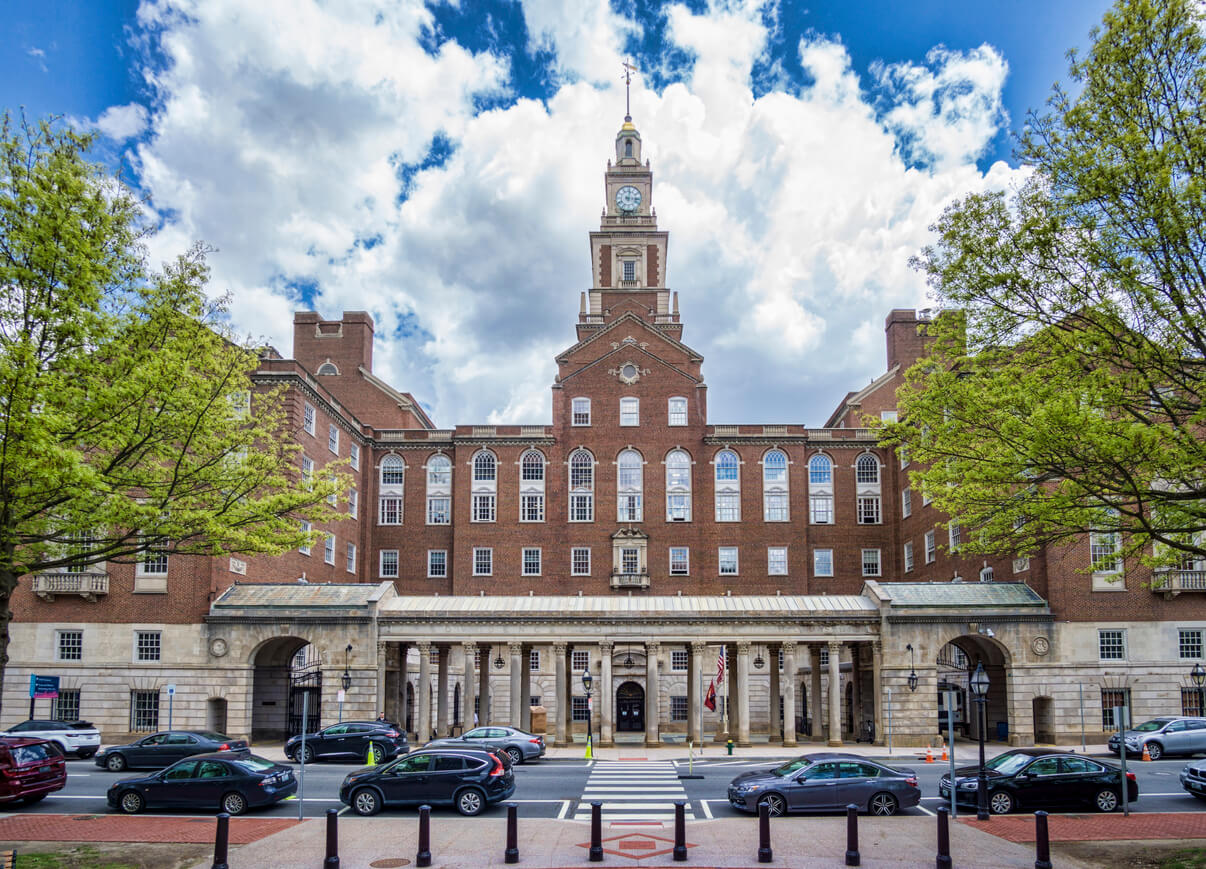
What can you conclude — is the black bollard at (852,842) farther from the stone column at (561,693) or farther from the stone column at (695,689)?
the stone column at (561,693)

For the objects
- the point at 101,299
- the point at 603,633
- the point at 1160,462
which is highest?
the point at 101,299

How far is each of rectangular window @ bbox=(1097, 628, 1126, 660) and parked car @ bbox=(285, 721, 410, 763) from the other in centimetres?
2885

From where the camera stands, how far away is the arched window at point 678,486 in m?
62.1

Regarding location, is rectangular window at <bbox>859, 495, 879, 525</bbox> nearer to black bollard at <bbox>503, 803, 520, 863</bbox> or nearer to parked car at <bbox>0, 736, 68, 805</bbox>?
black bollard at <bbox>503, 803, 520, 863</bbox>

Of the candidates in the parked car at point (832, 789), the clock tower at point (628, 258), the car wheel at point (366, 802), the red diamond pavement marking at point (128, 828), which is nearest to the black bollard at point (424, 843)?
the red diamond pavement marking at point (128, 828)

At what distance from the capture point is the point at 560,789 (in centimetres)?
2859

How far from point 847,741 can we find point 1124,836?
27252 millimetres

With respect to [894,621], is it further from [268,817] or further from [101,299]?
[101,299]

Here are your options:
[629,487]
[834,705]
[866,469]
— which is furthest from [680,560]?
[834,705]

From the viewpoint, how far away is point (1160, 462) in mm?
18078

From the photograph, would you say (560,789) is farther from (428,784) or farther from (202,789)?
(202,789)

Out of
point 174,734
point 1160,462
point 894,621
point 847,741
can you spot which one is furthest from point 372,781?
point 847,741

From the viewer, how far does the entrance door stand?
201 ft

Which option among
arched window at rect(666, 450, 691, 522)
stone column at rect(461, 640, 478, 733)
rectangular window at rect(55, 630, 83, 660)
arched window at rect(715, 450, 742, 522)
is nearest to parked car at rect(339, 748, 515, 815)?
stone column at rect(461, 640, 478, 733)
